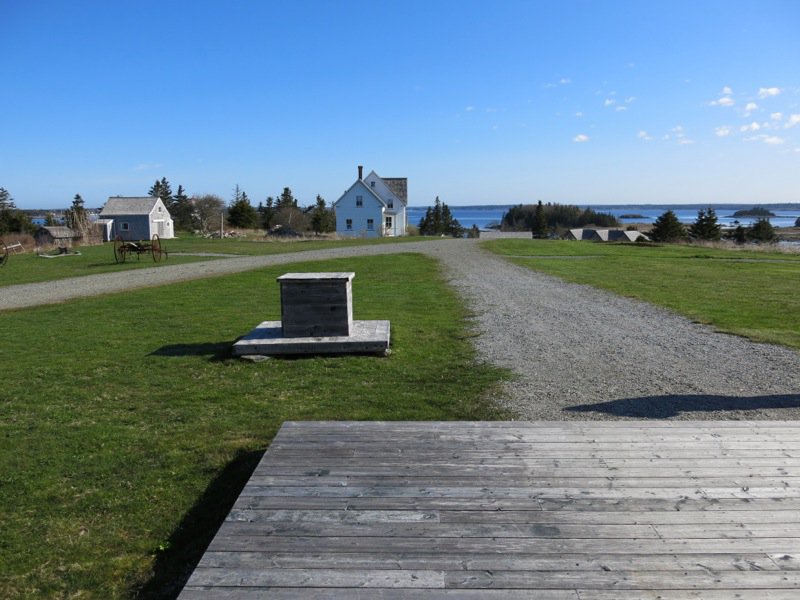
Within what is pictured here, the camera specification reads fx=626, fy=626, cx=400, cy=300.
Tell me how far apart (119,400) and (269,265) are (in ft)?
64.5

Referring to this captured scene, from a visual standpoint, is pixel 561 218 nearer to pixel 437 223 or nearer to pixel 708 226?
pixel 437 223

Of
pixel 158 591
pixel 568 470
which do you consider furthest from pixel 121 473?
pixel 568 470

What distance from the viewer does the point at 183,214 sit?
88.8 meters

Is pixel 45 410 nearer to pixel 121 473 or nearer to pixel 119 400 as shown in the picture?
pixel 119 400

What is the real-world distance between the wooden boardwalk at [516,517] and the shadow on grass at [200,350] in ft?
17.4

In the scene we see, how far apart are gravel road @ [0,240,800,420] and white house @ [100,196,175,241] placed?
48788 mm

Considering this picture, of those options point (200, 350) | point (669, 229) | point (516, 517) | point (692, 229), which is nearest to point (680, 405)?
point (516, 517)

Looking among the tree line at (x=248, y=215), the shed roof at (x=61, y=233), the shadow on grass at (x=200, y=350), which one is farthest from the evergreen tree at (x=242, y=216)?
the shadow on grass at (x=200, y=350)

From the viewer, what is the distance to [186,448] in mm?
5703

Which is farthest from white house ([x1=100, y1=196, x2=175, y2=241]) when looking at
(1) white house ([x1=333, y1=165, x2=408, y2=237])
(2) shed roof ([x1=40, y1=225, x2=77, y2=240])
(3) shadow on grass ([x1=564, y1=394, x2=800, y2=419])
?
(3) shadow on grass ([x1=564, y1=394, x2=800, y2=419])

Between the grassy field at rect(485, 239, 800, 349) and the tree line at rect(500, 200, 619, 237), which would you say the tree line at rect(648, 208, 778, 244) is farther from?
the tree line at rect(500, 200, 619, 237)

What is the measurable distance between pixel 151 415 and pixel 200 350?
3.31 m

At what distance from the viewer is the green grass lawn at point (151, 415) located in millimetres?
3945

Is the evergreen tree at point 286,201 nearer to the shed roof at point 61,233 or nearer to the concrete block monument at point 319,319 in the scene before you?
the shed roof at point 61,233
